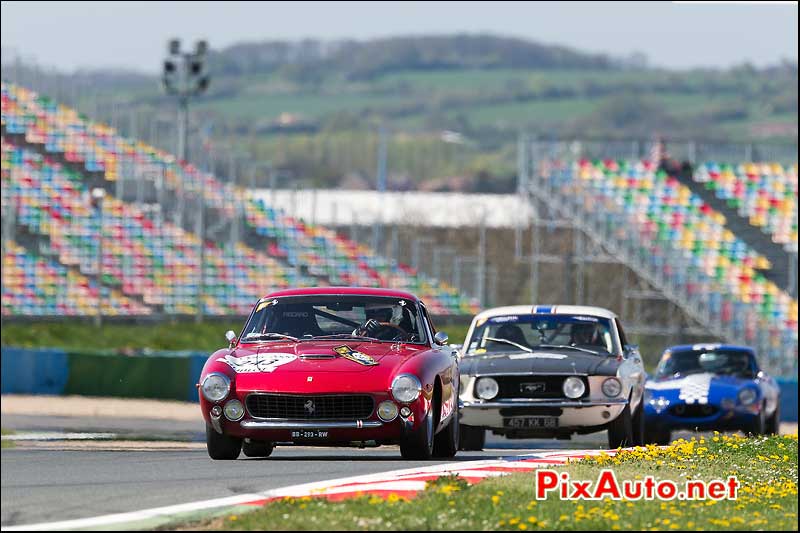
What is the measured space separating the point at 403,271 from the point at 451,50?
147 m

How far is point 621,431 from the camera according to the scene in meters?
16.1

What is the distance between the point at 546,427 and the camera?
15.9 metres

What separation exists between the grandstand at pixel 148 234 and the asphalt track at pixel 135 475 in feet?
70.6

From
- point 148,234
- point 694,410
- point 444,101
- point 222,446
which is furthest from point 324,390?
point 444,101

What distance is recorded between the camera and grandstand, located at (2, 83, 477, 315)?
38.0 meters

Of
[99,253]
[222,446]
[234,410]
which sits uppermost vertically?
[99,253]

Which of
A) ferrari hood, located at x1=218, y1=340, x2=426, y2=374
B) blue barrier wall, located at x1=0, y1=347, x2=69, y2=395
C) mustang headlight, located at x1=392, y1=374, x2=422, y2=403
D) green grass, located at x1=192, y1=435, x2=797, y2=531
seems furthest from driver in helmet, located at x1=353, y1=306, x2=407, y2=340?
blue barrier wall, located at x1=0, y1=347, x2=69, y2=395

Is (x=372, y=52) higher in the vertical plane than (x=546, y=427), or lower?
higher

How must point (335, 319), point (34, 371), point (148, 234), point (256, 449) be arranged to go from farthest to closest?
point (148, 234)
point (34, 371)
point (256, 449)
point (335, 319)

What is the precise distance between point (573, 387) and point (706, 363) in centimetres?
620

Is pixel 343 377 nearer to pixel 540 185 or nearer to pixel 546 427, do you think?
pixel 546 427

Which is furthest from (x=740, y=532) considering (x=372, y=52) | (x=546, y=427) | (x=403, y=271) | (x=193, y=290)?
(x=372, y=52)

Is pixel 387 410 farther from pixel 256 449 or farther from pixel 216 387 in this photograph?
pixel 256 449

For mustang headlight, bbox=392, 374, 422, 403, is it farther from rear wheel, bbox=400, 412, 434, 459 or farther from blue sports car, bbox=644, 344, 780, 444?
blue sports car, bbox=644, 344, 780, 444
